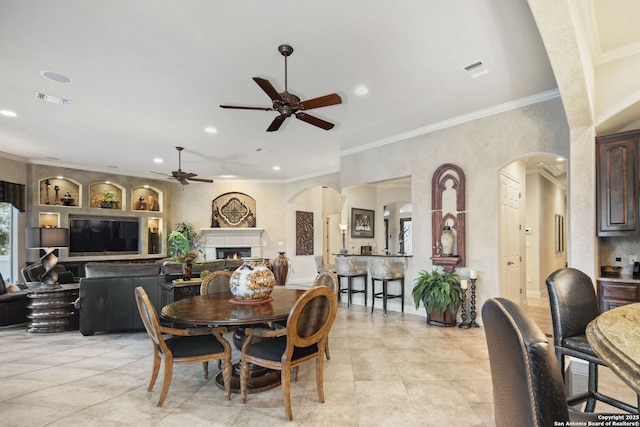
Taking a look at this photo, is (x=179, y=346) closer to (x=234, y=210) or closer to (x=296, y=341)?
(x=296, y=341)

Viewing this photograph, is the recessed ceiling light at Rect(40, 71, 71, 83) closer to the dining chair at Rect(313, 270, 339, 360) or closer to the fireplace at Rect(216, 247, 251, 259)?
the dining chair at Rect(313, 270, 339, 360)

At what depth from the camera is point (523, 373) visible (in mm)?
810

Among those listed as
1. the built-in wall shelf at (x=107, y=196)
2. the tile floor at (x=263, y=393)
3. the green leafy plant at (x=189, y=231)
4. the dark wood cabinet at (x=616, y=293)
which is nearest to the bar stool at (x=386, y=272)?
the tile floor at (x=263, y=393)

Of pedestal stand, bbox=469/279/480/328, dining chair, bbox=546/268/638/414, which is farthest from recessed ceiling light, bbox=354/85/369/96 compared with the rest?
pedestal stand, bbox=469/279/480/328

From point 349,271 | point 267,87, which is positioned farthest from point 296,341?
point 349,271

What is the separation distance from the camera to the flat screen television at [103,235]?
852 centimetres

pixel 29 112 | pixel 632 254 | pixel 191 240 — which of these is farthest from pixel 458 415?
pixel 191 240

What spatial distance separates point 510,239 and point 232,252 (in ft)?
24.3

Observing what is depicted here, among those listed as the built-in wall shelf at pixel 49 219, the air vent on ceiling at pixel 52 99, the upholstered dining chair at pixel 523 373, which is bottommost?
the upholstered dining chair at pixel 523 373

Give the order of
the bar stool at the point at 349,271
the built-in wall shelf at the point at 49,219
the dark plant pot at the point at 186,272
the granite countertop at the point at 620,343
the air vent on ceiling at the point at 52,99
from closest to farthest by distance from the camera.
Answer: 1. the granite countertop at the point at 620,343
2. the air vent on ceiling at the point at 52,99
3. the dark plant pot at the point at 186,272
4. the bar stool at the point at 349,271
5. the built-in wall shelf at the point at 49,219

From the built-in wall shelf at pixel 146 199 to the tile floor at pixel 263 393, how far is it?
5698 millimetres

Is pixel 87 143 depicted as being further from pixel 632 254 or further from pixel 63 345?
pixel 632 254

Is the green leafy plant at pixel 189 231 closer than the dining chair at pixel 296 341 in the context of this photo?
No

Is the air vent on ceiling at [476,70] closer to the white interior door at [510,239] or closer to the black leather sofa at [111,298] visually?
the white interior door at [510,239]
